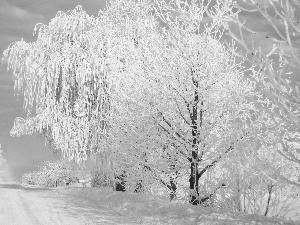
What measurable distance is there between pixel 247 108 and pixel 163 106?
2.51 metres

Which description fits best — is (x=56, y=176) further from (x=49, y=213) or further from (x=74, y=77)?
(x=49, y=213)

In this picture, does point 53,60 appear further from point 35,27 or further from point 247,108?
point 247,108

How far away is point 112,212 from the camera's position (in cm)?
1038

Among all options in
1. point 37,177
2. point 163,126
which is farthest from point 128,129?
point 37,177

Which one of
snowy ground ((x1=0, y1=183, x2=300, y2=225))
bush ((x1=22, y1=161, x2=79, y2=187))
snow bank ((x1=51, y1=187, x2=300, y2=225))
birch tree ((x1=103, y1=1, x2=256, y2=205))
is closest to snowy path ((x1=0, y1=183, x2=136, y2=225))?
snowy ground ((x1=0, y1=183, x2=300, y2=225))

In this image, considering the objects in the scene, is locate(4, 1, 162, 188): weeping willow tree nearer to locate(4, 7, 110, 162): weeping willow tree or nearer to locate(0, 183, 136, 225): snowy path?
locate(4, 7, 110, 162): weeping willow tree

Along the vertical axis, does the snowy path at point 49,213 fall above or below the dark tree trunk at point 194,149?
below

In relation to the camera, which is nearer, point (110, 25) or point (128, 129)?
point (128, 129)

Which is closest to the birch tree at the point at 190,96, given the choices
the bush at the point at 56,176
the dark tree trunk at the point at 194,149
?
the dark tree trunk at the point at 194,149

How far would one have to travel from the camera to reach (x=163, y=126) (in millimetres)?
11461

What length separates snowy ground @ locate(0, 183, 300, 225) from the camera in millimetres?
8453

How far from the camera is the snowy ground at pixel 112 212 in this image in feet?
27.7

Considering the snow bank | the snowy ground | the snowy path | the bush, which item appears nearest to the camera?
the snow bank

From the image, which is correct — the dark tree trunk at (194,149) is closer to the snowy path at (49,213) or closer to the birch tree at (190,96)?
the birch tree at (190,96)
